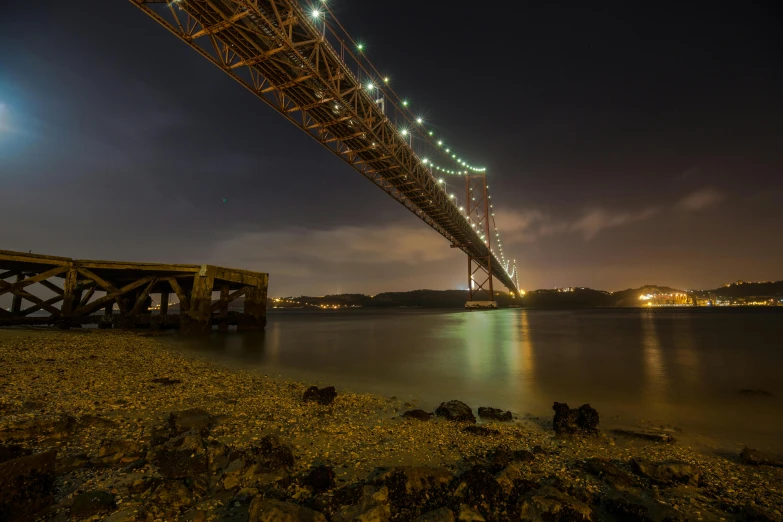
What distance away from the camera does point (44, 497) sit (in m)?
2.44

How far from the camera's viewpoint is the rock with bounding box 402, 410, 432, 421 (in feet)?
16.7

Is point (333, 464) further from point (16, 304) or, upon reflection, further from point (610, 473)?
point (16, 304)

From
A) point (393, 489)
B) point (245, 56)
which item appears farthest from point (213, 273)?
point (393, 489)

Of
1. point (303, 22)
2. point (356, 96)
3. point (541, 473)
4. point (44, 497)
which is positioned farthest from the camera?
point (356, 96)

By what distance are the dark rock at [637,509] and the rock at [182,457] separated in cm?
360

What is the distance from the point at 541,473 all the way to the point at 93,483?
4.09m

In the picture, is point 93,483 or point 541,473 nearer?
point 93,483

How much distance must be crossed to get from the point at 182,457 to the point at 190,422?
108cm

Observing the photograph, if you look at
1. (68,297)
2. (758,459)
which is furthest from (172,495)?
(68,297)

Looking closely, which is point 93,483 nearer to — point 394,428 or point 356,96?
point 394,428

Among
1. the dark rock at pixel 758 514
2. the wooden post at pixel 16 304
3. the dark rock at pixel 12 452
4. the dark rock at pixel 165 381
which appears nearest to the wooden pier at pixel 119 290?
the wooden post at pixel 16 304

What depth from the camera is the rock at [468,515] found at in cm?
248

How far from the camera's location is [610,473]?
322 centimetres

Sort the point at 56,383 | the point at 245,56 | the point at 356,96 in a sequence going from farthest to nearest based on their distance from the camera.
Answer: the point at 356,96
the point at 245,56
the point at 56,383
